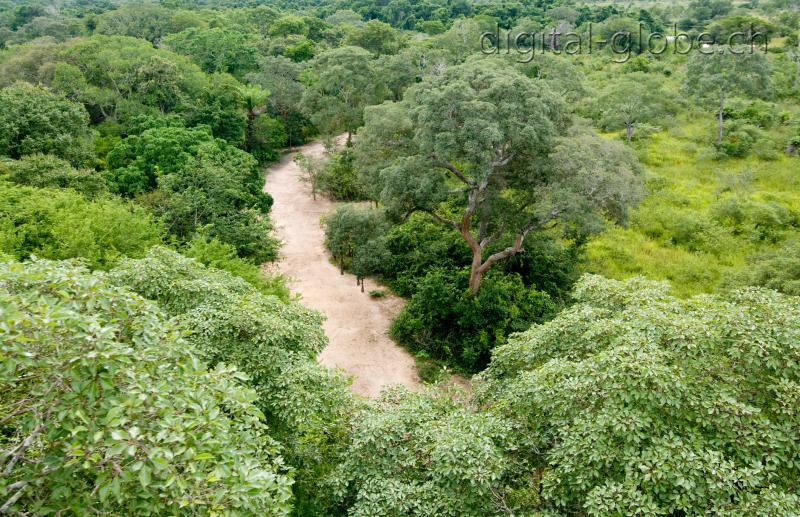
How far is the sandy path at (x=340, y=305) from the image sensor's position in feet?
50.2

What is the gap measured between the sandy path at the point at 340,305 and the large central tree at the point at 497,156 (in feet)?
11.2

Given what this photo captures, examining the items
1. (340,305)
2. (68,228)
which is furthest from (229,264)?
(340,305)

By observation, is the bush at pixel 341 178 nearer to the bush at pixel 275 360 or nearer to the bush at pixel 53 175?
the bush at pixel 53 175

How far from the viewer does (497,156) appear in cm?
1479

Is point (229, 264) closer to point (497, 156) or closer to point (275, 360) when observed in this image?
point (275, 360)

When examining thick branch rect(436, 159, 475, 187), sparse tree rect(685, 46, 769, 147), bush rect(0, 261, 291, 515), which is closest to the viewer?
bush rect(0, 261, 291, 515)

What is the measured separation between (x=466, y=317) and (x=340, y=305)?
15.2ft

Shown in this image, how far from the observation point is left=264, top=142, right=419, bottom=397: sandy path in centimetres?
1529

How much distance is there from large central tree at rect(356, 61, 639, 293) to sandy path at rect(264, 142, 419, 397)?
3.41 meters

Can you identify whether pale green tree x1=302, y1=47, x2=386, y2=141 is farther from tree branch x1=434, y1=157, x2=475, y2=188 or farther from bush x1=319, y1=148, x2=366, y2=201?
tree branch x1=434, y1=157, x2=475, y2=188

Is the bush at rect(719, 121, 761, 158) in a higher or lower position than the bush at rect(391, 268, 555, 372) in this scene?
higher

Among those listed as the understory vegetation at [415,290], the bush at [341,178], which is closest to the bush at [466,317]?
the understory vegetation at [415,290]

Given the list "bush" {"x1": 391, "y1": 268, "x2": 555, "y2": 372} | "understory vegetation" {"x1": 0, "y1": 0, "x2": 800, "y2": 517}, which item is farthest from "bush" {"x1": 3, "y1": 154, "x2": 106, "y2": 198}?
"bush" {"x1": 391, "y1": 268, "x2": 555, "y2": 372}

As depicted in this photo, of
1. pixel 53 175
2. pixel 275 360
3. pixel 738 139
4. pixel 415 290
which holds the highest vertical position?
pixel 53 175
